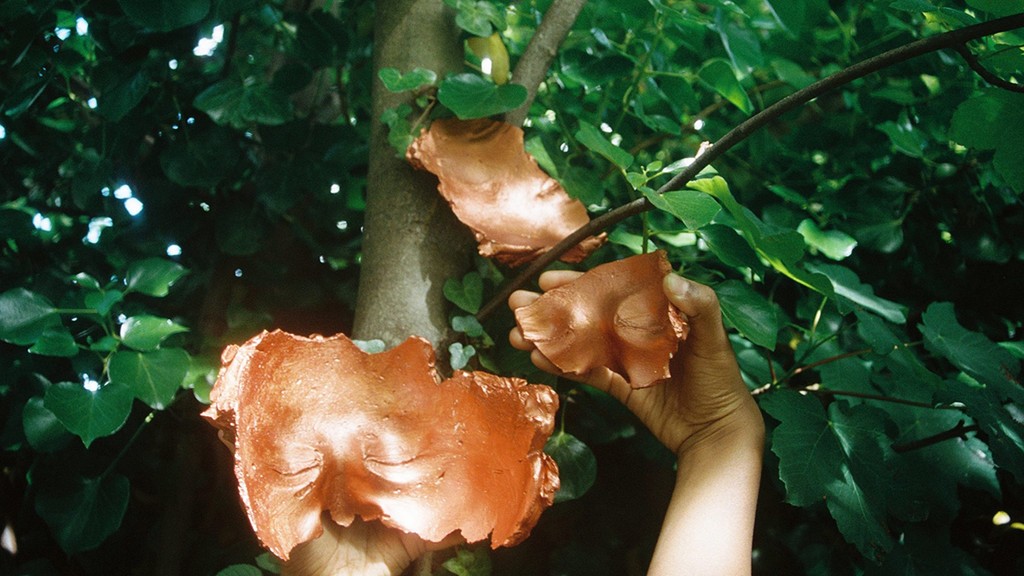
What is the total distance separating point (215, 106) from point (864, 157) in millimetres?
1155

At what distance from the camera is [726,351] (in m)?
0.72

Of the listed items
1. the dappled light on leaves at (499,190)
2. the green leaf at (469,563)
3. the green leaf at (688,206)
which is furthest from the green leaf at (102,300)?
the green leaf at (688,206)

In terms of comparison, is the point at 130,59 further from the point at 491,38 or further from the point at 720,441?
the point at 720,441

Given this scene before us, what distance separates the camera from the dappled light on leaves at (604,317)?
0.65 metres

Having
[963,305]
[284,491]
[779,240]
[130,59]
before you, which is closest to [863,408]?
[779,240]

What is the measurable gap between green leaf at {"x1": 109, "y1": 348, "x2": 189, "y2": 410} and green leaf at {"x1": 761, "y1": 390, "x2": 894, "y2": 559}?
0.74 m

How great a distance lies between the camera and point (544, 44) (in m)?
0.88

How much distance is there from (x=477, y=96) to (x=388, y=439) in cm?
43

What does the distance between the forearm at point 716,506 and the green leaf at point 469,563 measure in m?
0.20

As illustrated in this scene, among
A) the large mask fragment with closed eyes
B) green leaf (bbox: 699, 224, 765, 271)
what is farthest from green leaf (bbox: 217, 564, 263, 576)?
green leaf (bbox: 699, 224, 765, 271)

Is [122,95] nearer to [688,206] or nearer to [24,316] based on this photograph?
[24,316]

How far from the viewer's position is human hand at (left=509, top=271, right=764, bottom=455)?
0.67 meters

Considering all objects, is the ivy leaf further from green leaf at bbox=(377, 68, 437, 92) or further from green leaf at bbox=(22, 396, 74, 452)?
green leaf at bbox=(22, 396, 74, 452)

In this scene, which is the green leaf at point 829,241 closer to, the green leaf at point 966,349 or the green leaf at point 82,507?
the green leaf at point 966,349
